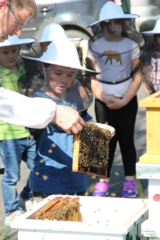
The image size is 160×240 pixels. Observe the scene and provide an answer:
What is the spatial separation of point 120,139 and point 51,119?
1.78 m

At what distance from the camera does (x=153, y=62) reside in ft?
9.91

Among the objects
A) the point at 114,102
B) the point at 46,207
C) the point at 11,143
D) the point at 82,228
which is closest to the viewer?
the point at 82,228

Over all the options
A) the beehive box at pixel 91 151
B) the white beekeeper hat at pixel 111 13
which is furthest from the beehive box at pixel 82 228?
the white beekeeper hat at pixel 111 13

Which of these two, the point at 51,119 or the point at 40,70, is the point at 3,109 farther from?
the point at 40,70

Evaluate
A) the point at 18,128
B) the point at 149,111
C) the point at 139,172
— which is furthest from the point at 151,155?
the point at 18,128

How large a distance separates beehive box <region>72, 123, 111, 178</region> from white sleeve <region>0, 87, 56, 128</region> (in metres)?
0.31

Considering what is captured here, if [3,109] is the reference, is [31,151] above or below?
below

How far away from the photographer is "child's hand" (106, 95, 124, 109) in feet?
10.3

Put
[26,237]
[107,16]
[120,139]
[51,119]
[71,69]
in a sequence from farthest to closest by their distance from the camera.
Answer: [120,139], [107,16], [71,69], [51,119], [26,237]

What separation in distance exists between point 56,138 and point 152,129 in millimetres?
877

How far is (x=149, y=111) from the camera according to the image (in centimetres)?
149

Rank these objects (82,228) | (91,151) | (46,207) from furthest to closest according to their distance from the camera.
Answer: (91,151) → (46,207) → (82,228)

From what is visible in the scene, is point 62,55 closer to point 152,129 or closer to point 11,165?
point 152,129

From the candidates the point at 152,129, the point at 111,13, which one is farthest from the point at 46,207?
the point at 111,13
